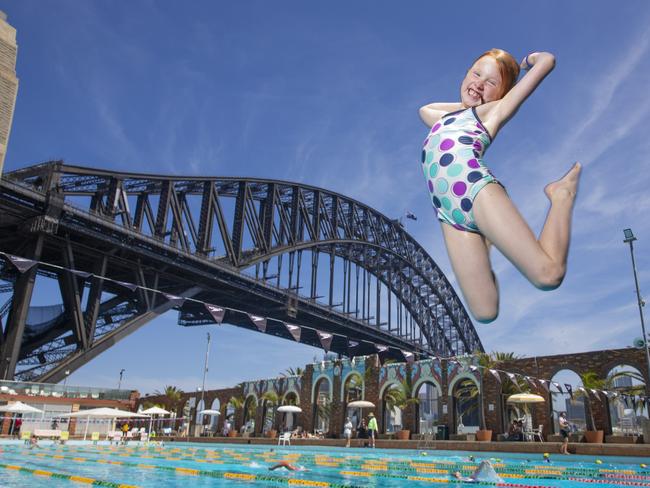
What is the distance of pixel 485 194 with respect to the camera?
252cm

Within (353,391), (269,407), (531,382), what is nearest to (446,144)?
(531,382)

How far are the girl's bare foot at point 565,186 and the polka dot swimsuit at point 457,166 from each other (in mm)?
258

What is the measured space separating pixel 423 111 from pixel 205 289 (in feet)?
134

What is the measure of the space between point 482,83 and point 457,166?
0.57 metres

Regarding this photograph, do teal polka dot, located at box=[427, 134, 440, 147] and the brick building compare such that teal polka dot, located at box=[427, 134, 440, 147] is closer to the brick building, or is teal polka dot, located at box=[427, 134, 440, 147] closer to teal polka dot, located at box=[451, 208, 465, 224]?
teal polka dot, located at box=[451, 208, 465, 224]

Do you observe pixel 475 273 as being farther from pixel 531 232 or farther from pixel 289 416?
pixel 289 416

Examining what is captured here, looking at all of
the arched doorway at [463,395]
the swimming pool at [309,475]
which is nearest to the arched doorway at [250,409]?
the arched doorway at [463,395]

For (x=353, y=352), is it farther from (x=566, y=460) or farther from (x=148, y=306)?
(x=566, y=460)

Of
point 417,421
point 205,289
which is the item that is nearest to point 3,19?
point 417,421

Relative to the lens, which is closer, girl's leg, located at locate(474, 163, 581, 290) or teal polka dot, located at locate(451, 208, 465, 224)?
girl's leg, located at locate(474, 163, 581, 290)

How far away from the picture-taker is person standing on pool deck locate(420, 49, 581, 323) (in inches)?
93.8

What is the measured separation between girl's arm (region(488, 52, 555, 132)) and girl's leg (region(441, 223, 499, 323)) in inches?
25.2

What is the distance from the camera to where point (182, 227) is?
1604 inches

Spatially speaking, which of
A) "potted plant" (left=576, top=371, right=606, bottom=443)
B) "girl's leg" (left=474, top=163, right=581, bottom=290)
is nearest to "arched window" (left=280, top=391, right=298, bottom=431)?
"potted plant" (left=576, top=371, right=606, bottom=443)
